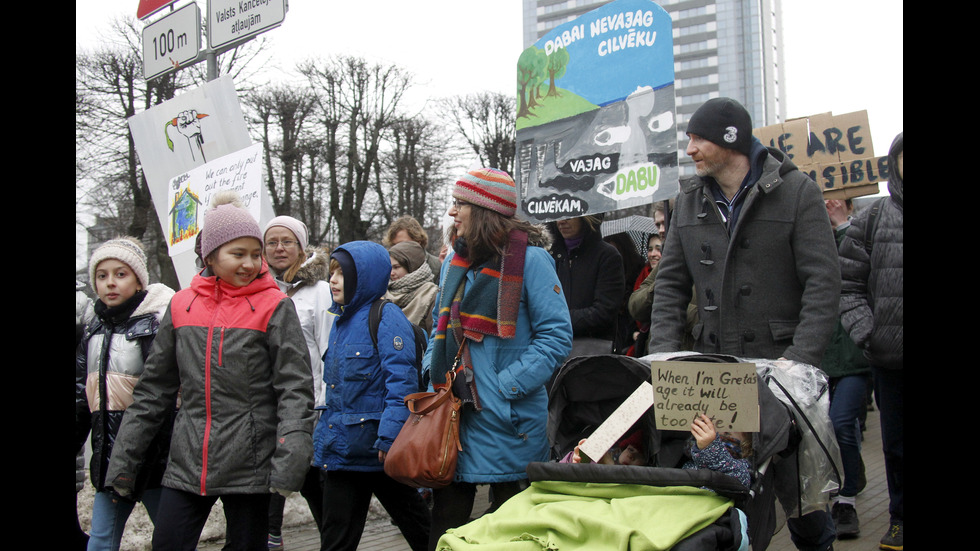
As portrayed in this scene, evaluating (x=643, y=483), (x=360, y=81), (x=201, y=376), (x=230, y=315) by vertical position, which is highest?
(x=360, y=81)

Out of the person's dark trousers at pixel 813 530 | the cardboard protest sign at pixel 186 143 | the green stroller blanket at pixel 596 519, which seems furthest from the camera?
the cardboard protest sign at pixel 186 143

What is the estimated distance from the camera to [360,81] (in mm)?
38594

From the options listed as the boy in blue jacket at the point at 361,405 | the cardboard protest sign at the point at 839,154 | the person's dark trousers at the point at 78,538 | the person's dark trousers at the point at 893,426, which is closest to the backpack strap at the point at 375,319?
the boy in blue jacket at the point at 361,405

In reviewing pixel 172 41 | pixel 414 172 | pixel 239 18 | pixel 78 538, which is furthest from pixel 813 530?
pixel 414 172

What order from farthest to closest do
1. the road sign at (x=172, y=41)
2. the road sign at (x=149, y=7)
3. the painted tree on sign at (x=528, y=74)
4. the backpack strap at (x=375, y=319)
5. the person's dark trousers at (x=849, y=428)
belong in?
the road sign at (x=149, y=7), the road sign at (x=172, y=41), the painted tree on sign at (x=528, y=74), the person's dark trousers at (x=849, y=428), the backpack strap at (x=375, y=319)

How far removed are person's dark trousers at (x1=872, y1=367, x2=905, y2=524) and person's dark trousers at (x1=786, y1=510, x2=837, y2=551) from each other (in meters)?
1.18

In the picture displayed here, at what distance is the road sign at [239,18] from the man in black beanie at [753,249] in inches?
148

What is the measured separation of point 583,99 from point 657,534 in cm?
381

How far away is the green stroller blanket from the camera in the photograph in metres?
2.44

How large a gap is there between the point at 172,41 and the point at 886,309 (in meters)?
5.90

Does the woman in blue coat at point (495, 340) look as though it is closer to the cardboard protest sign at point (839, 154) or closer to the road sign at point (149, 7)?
the cardboard protest sign at point (839, 154)

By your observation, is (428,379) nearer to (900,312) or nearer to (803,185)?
(803,185)

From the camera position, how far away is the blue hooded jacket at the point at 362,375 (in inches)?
153
